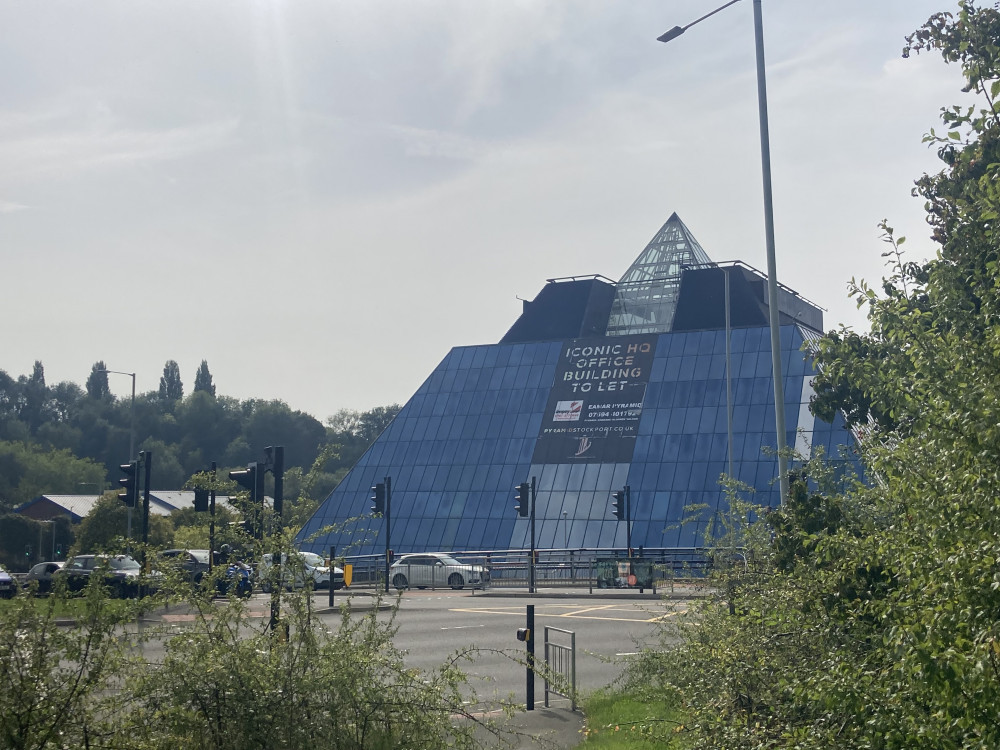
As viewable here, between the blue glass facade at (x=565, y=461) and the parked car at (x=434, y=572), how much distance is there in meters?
6.18

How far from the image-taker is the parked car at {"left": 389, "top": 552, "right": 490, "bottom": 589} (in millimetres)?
42781

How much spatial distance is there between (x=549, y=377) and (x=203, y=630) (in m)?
56.2

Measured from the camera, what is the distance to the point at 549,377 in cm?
6216

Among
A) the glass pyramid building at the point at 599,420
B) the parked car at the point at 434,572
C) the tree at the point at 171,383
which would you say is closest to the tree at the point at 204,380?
the tree at the point at 171,383

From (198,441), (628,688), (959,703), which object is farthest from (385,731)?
(198,441)

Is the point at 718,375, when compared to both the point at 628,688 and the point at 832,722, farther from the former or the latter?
the point at 832,722

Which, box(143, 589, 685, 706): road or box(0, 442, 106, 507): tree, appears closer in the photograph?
box(143, 589, 685, 706): road

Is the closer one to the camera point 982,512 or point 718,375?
point 982,512

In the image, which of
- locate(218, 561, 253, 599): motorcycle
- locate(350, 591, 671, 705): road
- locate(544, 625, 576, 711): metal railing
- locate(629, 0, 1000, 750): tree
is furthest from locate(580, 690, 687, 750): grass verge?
locate(218, 561, 253, 599): motorcycle

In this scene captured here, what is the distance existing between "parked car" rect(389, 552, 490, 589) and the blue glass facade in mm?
6181

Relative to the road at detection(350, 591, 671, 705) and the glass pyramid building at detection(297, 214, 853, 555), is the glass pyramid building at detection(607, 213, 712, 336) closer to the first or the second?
the glass pyramid building at detection(297, 214, 853, 555)

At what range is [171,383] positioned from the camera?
158750 millimetres

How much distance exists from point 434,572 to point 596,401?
1958cm

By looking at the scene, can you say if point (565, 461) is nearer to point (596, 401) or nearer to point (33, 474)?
point (596, 401)
